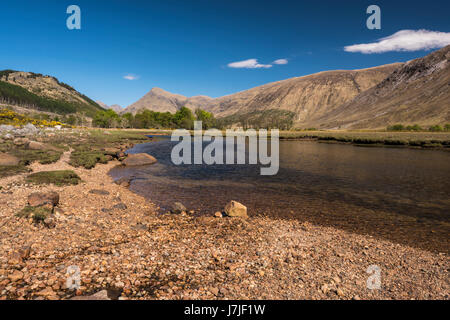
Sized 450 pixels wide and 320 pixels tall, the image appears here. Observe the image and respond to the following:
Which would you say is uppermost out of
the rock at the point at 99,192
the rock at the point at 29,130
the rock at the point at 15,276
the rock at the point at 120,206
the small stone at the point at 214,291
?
the rock at the point at 29,130

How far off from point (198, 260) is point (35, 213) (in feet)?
29.9

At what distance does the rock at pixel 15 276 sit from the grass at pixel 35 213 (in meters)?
4.54

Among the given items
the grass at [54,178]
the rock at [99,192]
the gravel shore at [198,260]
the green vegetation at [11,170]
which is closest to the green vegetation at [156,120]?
the green vegetation at [11,170]

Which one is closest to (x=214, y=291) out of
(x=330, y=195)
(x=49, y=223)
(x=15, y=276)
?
(x=15, y=276)

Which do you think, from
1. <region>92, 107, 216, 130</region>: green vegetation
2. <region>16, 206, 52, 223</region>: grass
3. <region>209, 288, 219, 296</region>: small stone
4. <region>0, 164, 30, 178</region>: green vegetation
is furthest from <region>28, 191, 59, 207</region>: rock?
<region>92, 107, 216, 130</region>: green vegetation

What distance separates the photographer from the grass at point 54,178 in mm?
18641

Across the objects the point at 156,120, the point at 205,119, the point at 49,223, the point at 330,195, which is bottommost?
the point at 330,195

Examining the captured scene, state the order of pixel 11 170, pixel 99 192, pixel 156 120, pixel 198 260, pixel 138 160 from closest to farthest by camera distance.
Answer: pixel 198 260
pixel 99 192
pixel 11 170
pixel 138 160
pixel 156 120

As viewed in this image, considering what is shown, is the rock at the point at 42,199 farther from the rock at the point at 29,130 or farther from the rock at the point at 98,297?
the rock at the point at 29,130

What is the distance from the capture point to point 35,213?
458 inches

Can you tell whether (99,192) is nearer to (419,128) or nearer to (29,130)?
(29,130)

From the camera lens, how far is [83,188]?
61.0 ft

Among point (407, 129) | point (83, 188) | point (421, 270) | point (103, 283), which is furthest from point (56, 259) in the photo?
point (407, 129)

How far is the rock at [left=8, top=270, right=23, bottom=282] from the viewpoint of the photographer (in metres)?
7.31
